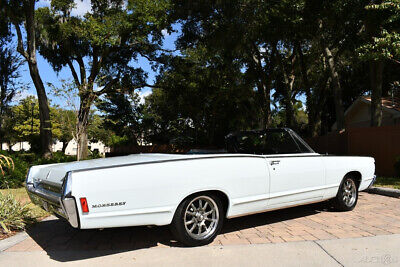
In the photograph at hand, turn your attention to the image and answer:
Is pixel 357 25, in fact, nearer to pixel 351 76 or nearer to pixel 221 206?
pixel 221 206

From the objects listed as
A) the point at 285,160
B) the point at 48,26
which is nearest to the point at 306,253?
the point at 285,160

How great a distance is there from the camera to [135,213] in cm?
362

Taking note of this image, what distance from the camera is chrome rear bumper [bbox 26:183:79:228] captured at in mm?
3357

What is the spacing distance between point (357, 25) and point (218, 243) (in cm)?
1129

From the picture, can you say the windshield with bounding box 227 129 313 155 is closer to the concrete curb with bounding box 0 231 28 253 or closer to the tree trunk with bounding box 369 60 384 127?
the concrete curb with bounding box 0 231 28 253

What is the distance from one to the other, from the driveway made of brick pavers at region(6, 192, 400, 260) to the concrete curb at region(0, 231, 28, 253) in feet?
0.24

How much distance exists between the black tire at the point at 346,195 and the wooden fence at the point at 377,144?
18.7 ft

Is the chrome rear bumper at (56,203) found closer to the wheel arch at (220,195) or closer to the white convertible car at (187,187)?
the white convertible car at (187,187)

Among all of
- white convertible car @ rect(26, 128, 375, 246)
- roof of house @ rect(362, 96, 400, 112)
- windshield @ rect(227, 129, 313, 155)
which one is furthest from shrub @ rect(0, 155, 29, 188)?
roof of house @ rect(362, 96, 400, 112)

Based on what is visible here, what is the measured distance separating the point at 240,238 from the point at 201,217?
0.70m

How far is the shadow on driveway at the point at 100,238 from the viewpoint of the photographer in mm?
4031

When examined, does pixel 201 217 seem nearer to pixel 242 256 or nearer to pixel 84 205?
pixel 242 256

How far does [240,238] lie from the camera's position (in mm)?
4461

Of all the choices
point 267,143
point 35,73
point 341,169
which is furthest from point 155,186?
point 35,73
